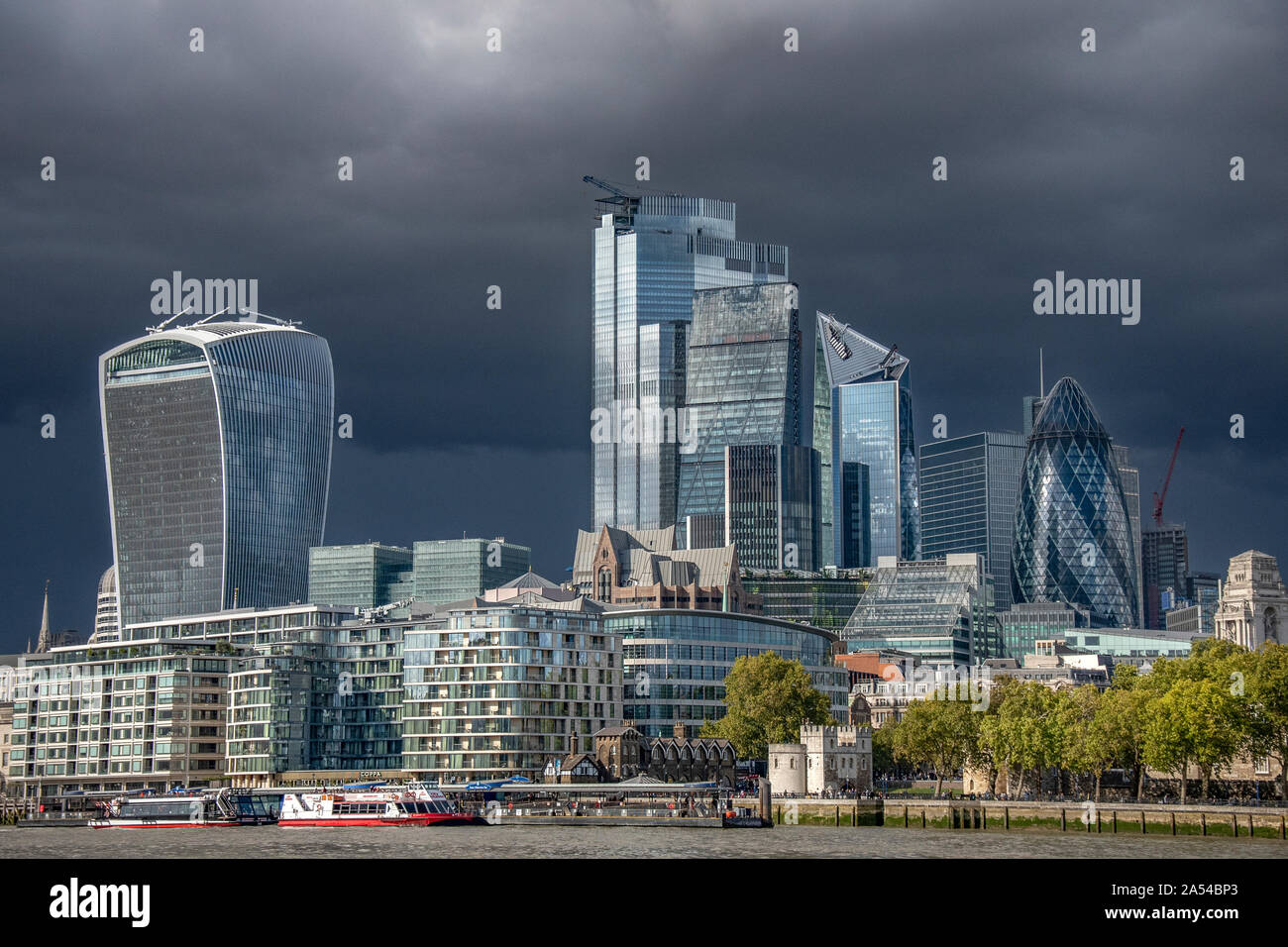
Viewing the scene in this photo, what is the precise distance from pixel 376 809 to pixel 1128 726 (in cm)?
6515

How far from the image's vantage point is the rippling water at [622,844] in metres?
98.2

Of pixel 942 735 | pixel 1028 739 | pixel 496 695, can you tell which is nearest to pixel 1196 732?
pixel 1028 739

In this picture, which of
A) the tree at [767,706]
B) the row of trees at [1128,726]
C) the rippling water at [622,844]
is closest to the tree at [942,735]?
the row of trees at [1128,726]

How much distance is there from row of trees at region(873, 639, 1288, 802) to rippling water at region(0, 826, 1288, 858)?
1421cm

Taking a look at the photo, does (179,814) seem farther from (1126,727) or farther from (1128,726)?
(1128,726)

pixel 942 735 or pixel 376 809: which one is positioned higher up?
pixel 942 735

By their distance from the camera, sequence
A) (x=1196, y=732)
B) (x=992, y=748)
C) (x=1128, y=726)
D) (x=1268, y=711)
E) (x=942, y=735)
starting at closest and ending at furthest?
1. (x=1196, y=732)
2. (x=1268, y=711)
3. (x=1128, y=726)
4. (x=992, y=748)
5. (x=942, y=735)

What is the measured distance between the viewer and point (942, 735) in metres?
154

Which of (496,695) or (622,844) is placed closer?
(622,844)

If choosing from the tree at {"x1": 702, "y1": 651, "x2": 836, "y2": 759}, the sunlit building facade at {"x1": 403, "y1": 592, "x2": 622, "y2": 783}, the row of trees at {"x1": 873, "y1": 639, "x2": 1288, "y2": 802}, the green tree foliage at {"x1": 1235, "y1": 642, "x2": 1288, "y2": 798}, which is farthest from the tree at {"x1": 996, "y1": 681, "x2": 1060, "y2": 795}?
the sunlit building facade at {"x1": 403, "y1": 592, "x2": 622, "y2": 783}

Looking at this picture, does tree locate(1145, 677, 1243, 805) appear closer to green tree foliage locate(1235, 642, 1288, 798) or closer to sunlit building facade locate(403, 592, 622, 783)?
green tree foliage locate(1235, 642, 1288, 798)

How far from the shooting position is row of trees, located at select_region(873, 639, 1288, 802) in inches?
4970

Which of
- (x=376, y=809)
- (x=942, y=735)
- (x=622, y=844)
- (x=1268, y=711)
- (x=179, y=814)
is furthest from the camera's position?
(x=179, y=814)
